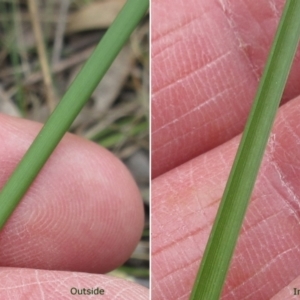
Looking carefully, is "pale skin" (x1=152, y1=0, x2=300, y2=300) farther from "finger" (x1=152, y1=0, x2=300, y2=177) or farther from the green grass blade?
the green grass blade

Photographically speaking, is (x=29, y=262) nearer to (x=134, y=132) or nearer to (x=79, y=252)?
(x=79, y=252)

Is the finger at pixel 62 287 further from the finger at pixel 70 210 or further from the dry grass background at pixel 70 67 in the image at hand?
the dry grass background at pixel 70 67

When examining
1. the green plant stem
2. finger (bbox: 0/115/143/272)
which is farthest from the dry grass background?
the green plant stem

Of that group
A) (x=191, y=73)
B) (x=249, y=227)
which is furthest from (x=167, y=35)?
(x=249, y=227)

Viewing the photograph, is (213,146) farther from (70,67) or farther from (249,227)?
(70,67)

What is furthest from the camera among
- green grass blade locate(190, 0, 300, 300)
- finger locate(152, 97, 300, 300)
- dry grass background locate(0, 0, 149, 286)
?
dry grass background locate(0, 0, 149, 286)

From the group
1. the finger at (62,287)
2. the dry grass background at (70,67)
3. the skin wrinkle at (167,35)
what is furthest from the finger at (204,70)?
the dry grass background at (70,67)
